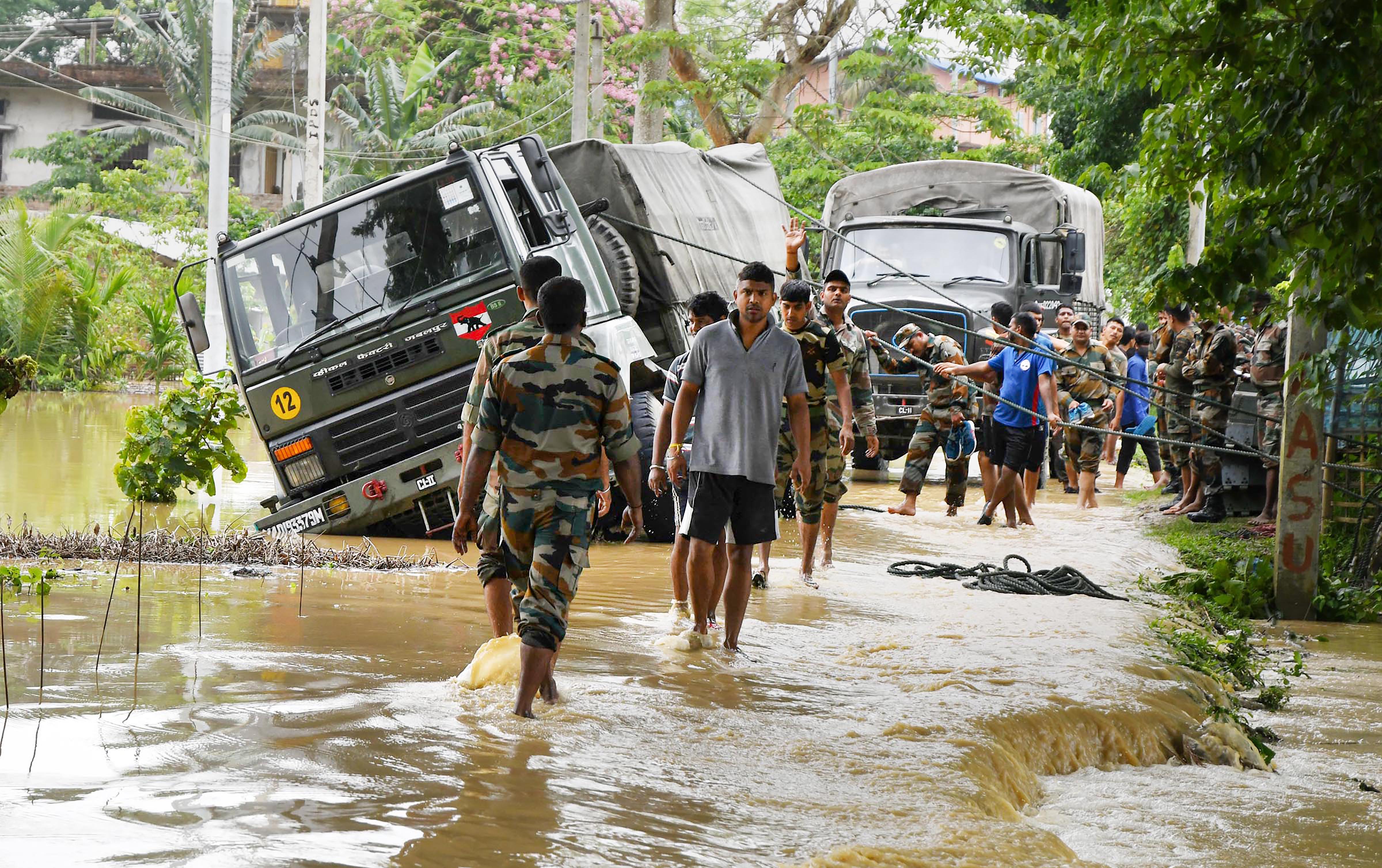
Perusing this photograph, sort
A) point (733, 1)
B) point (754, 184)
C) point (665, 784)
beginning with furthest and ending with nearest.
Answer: point (733, 1) < point (754, 184) < point (665, 784)

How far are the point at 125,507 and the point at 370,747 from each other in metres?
Answer: 7.89

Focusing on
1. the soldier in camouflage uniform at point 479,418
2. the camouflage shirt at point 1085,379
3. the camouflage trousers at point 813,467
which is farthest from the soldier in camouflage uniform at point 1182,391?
the soldier in camouflage uniform at point 479,418

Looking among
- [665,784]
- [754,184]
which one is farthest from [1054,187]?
[665,784]

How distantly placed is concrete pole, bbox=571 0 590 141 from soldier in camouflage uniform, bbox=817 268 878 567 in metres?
12.2

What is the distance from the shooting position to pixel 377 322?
9.56m

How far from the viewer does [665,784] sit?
4.20 metres

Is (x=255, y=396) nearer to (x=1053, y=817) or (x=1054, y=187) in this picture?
(x=1053, y=817)

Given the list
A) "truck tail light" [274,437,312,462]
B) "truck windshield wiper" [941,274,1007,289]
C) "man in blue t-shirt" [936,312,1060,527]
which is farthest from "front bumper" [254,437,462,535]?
"truck windshield wiper" [941,274,1007,289]

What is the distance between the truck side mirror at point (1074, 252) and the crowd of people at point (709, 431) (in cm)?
414

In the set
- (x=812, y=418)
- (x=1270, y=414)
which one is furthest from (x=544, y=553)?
(x=1270, y=414)

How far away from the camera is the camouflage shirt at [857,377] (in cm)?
873

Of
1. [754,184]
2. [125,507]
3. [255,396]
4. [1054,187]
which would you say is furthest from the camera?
[1054,187]

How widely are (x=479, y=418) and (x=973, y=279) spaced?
1168 centimetres

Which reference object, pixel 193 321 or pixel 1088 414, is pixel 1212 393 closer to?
pixel 1088 414
